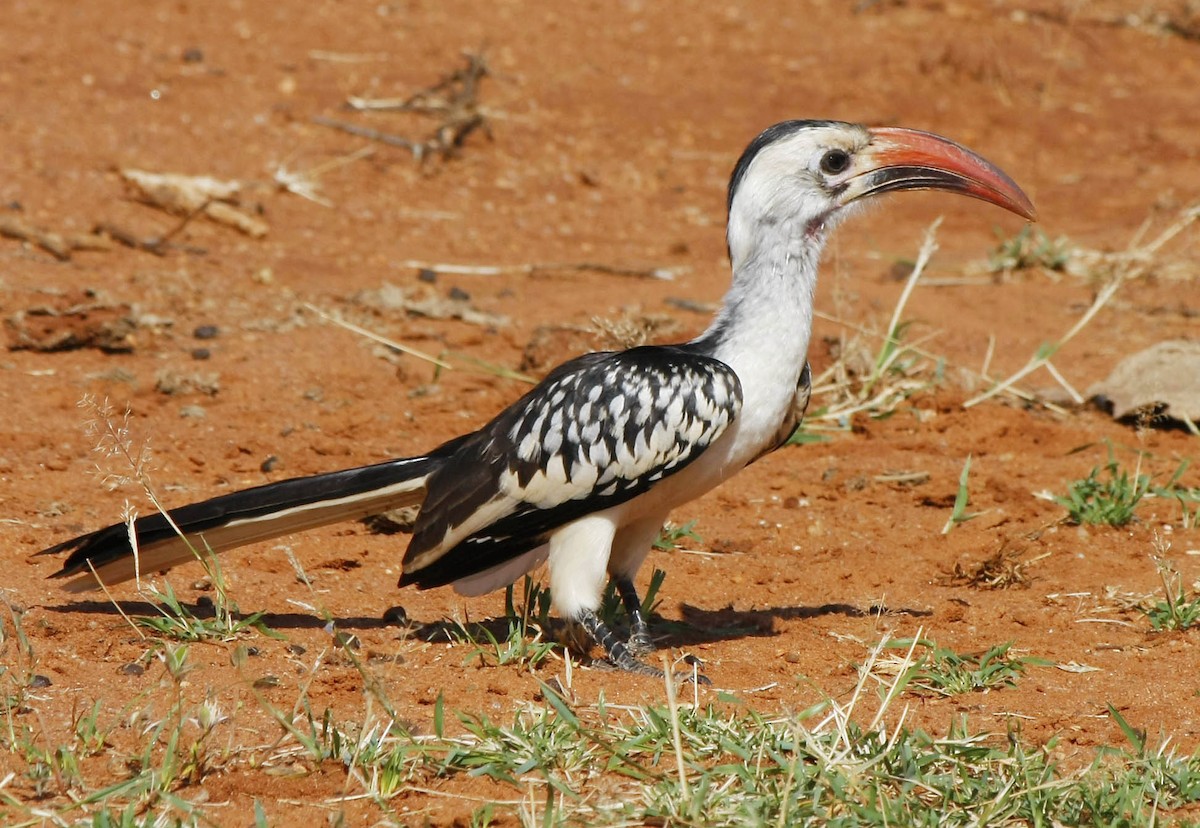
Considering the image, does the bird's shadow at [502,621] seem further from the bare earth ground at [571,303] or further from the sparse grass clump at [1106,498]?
the sparse grass clump at [1106,498]

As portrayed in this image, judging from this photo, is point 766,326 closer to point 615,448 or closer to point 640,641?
point 615,448

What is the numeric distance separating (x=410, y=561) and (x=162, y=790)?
1256 millimetres

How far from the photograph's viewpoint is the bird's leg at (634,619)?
178 inches

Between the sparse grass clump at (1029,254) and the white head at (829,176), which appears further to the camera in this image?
the sparse grass clump at (1029,254)

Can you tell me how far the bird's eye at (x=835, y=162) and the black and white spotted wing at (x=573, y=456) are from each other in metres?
0.74

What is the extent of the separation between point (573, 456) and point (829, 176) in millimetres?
1226

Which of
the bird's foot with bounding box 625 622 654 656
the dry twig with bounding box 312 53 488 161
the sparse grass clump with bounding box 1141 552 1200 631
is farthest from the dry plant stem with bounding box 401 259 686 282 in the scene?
the sparse grass clump with bounding box 1141 552 1200 631

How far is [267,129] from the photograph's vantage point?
10062 mm

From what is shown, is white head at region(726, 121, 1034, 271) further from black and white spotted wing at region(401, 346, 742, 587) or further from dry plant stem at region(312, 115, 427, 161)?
dry plant stem at region(312, 115, 427, 161)

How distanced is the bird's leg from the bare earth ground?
121 mm

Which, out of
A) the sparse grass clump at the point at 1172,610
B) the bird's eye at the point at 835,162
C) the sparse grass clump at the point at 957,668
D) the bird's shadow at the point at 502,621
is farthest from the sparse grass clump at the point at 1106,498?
the bird's eye at the point at 835,162

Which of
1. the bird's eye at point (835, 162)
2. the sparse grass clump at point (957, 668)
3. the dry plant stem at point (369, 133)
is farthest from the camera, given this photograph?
the dry plant stem at point (369, 133)

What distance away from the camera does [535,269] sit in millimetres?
8727

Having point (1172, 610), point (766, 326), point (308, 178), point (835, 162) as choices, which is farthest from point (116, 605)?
point (308, 178)
